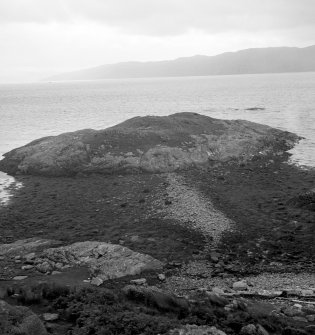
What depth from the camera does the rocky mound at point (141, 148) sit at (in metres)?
47.3

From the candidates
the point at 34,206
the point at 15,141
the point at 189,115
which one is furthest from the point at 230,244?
the point at 15,141

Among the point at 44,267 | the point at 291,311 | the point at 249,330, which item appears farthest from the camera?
the point at 44,267

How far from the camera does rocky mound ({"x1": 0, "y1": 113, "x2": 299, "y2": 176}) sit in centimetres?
4728

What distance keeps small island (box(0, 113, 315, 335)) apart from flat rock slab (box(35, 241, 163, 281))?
0.25ft

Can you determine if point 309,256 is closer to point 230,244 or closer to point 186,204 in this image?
point 230,244

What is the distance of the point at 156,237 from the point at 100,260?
17.4 ft

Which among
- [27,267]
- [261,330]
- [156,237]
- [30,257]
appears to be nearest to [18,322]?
[261,330]

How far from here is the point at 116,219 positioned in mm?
31297

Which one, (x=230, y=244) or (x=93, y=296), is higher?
(x=93, y=296)

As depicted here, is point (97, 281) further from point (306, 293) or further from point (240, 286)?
point (306, 293)

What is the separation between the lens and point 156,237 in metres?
27.2

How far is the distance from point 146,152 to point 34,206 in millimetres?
18419

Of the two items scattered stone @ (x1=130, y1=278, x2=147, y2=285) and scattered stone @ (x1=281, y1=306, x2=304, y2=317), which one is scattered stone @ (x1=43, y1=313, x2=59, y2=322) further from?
scattered stone @ (x1=281, y1=306, x2=304, y2=317)

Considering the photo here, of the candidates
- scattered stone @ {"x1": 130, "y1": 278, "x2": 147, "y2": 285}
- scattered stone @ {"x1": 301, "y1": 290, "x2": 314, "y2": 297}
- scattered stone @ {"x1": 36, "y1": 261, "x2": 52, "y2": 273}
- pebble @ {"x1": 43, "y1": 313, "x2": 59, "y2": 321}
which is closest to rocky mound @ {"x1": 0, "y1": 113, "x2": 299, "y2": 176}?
scattered stone @ {"x1": 36, "y1": 261, "x2": 52, "y2": 273}
